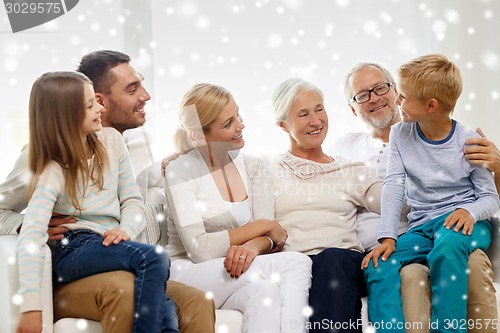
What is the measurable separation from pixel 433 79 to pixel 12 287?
1365mm

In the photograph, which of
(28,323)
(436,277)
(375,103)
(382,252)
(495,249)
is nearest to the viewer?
(28,323)

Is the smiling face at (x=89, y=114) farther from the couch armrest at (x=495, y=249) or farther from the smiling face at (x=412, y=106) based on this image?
the couch armrest at (x=495, y=249)

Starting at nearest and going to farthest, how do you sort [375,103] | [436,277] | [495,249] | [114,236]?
1. [114,236]
2. [436,277]
3. [495,249]
4. [375,103]

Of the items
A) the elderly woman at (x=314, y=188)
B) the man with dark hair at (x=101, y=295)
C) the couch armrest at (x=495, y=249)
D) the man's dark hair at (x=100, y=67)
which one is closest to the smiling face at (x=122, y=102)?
the man's dark hair at (x=100, y=67)

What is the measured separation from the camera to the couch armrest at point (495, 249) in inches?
85.6

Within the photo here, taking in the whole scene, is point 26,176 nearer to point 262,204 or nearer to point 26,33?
point 262,204

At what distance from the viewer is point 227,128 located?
2.28 m

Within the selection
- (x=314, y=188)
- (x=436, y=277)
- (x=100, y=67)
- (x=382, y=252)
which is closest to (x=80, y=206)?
(x=100, y=67)

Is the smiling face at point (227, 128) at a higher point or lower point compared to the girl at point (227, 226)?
higher

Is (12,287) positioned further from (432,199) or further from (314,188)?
(432,199)

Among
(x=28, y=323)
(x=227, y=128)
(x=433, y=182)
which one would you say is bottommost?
(x=28, y=323)

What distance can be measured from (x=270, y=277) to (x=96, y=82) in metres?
0.92

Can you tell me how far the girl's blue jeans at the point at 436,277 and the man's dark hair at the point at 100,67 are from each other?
3.56 ft

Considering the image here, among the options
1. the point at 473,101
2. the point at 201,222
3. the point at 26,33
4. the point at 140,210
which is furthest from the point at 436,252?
the point at 26,33
